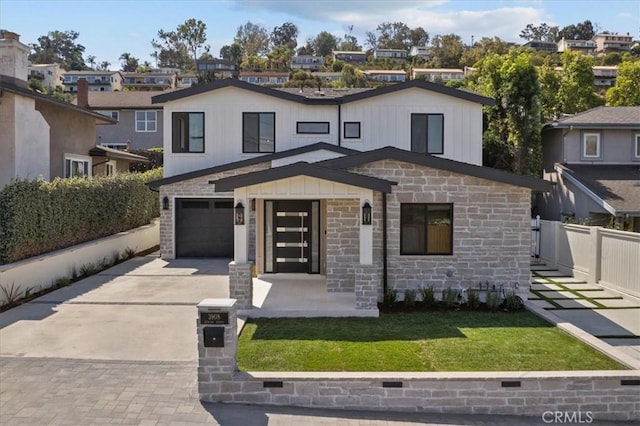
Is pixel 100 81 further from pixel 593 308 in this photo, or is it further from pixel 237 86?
pixel 593 308

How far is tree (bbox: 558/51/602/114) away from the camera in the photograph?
3344 cm

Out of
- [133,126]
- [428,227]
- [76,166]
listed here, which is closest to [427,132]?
[428,227]

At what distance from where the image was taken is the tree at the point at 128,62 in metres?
118

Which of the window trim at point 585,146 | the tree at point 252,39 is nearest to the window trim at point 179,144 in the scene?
the window trim at point 585,146

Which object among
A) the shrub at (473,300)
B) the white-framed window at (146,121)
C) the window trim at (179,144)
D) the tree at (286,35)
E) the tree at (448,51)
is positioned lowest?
the shrub at (473,300)

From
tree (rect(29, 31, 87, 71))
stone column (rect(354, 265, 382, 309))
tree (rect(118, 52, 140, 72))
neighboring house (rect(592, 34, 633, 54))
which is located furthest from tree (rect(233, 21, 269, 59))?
stone column (rect(354, 265, 382, 309))

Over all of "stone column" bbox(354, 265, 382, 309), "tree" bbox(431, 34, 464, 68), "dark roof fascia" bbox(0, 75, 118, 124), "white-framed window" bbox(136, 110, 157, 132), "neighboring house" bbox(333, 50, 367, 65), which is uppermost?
"neighboring house" bbox(333, 50, 367, 65)

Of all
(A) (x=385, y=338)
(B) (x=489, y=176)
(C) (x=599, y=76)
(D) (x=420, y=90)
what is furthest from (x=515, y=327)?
(C) (x=599, y=76)

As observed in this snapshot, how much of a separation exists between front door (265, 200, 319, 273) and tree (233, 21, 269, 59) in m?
99.7

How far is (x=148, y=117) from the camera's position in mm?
33375

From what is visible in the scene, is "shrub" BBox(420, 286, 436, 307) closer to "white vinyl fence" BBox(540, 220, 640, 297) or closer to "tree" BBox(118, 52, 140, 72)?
"white vinyl fence" BBox(540, 220, 640, 297)

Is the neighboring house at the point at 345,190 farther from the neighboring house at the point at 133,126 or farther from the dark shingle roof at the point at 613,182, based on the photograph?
the neighboring house at the point at 133,126

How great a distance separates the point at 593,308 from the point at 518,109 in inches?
597

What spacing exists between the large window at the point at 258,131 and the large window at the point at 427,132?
5070 millimetres
